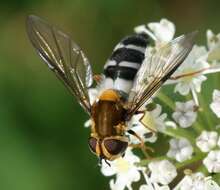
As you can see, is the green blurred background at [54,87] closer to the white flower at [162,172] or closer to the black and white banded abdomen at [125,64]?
the white flower at [162,172]

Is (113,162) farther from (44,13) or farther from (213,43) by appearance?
(44,13)

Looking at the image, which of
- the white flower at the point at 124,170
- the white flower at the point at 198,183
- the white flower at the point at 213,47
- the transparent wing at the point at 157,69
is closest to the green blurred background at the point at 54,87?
the white flower at the point at 124,170

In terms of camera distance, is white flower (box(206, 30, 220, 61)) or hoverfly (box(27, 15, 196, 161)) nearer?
hoverfly (box(27, 15, 196, 161))

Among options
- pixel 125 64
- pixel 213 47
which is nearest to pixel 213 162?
pixel 125 64

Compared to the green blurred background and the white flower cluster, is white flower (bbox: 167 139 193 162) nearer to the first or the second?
the white flower cluster

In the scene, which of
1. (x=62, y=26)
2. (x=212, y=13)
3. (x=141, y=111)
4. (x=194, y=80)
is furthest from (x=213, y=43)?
(x=62, y=26)

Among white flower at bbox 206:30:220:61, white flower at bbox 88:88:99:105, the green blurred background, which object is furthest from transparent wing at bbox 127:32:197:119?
the green blurred background
